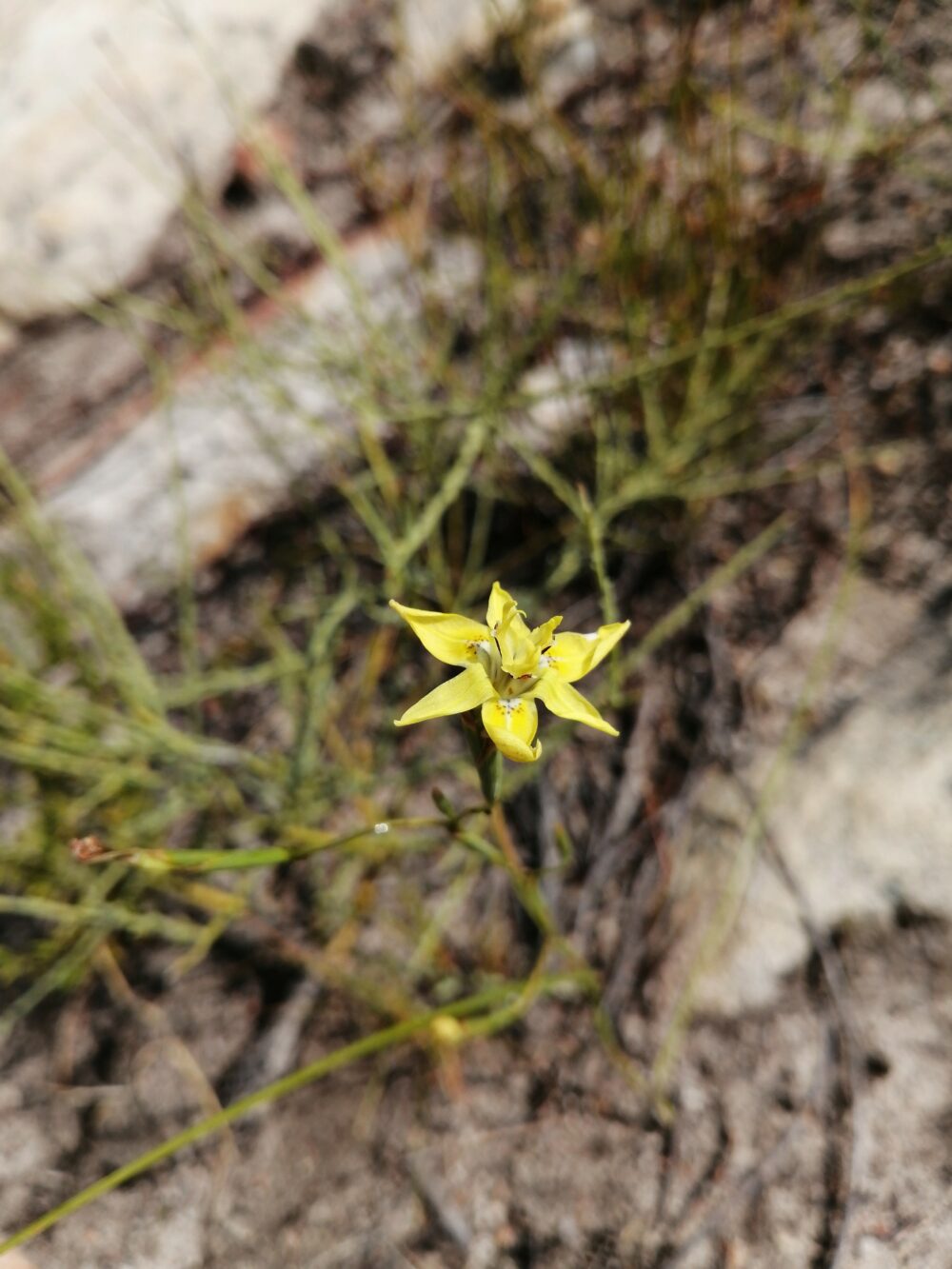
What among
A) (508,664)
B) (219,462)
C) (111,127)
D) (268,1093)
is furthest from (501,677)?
(111,127)

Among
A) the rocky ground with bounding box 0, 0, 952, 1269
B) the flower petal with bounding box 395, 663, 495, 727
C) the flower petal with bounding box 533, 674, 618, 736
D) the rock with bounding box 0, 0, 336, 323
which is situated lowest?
the rocky ground with bounding box 0, 0, 952, 1269

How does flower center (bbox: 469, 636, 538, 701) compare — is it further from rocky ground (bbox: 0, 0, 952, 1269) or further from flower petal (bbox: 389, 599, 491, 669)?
rocky ground (bbox: 0, 0, 952, 1269)

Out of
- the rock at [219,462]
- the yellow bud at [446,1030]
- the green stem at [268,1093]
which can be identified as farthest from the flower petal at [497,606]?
the rock at [219,462]

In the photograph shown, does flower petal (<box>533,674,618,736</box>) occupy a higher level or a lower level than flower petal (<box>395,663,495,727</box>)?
lower

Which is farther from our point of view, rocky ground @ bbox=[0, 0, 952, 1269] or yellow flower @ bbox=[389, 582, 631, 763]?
rocky ground @ bbox=[0, 0, 952, 1269]

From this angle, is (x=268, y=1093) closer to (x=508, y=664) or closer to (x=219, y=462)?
(x=508, y=664)

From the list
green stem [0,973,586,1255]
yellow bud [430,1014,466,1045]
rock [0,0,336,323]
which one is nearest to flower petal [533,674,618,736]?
green stem [0,973,586,1255]
